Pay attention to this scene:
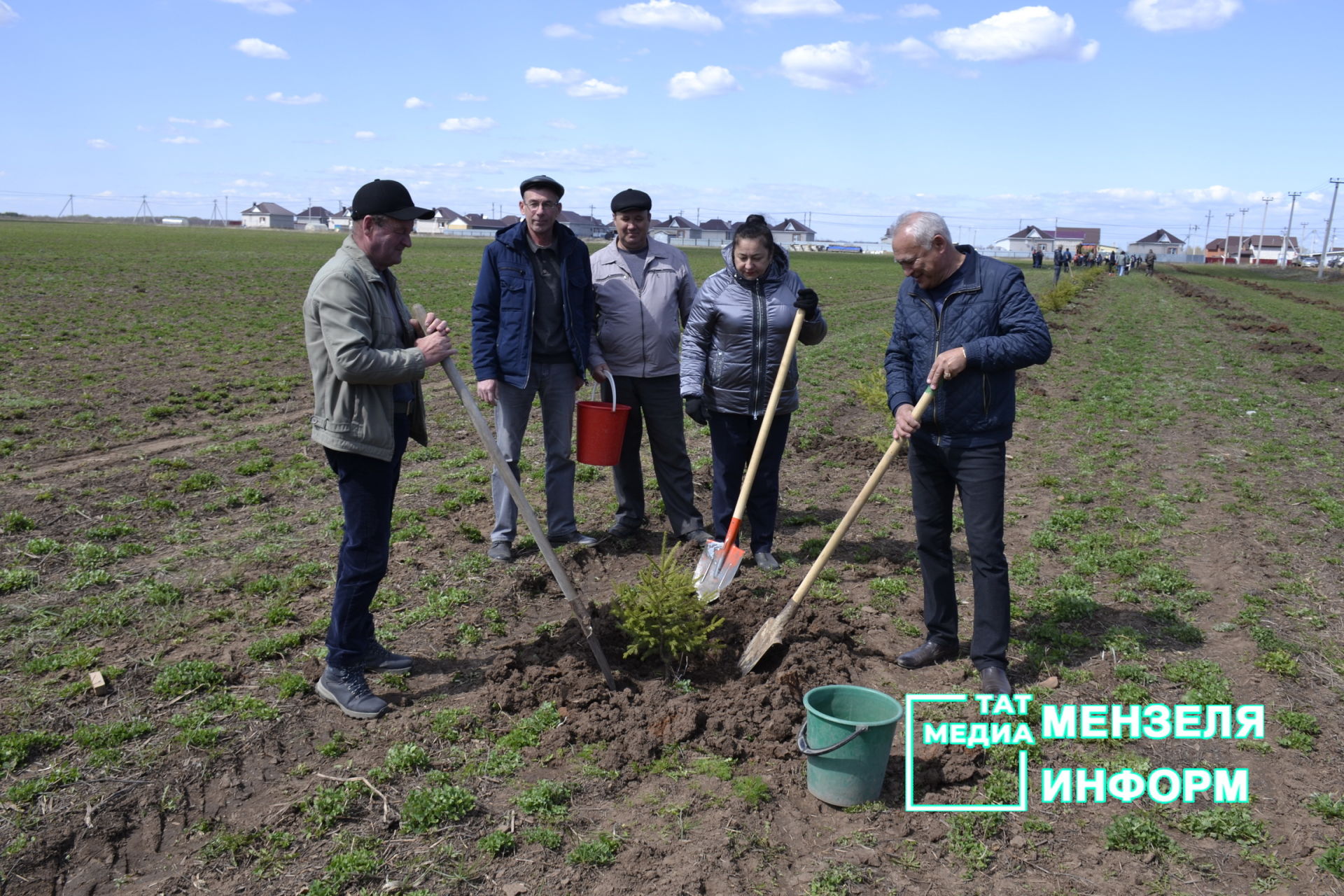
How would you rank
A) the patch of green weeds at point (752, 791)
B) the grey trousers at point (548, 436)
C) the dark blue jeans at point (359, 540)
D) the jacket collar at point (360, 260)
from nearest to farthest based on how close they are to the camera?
1. the patch of green weeds at point (752, 791)
2. the jacket collar at point (360, 260)
3. the dark blue jeans at point (359, 540)
4. the grey trousers at point (548, 436)

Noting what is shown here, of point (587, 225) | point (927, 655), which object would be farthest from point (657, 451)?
point (587, 225)

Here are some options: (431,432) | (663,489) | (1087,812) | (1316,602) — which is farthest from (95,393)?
(1316,602)

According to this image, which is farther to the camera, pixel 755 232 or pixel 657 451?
pixel 657 451

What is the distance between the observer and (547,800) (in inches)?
154

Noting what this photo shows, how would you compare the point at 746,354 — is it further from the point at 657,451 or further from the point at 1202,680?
the point at 1202,680

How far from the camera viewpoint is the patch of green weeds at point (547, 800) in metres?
3.87

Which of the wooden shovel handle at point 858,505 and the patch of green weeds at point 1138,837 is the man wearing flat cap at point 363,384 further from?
the patch of green weeds at point 1138,837

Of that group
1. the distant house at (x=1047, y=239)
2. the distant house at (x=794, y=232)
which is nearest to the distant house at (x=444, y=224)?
the distant house at (x=794, y=232)

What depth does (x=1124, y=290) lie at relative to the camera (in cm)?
4381

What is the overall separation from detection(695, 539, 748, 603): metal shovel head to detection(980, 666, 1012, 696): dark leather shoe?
1.54m

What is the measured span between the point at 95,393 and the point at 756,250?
947 centimetres

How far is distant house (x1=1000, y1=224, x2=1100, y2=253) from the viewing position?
14612 centimetres

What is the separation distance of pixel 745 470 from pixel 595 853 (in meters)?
3.45

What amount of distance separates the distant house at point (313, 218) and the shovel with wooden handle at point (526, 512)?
538ft
